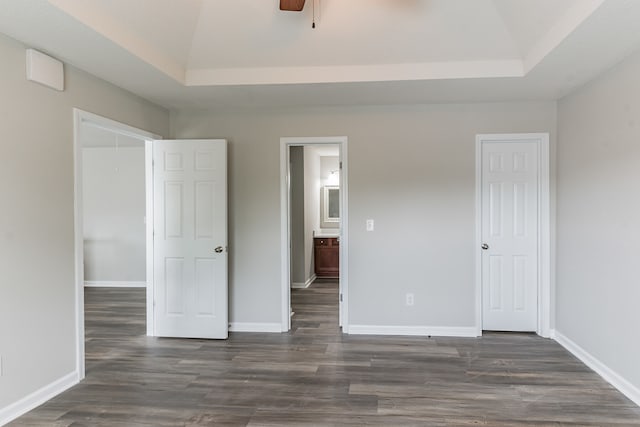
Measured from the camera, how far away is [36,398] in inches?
103

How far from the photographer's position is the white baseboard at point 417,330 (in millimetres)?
4026

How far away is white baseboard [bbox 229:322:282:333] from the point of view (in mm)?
4203

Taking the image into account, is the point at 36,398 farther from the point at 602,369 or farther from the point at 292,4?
the point at 602,369

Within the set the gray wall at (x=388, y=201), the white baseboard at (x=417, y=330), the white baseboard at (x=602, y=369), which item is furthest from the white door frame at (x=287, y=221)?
the white baseboard at (x=602, y=369)

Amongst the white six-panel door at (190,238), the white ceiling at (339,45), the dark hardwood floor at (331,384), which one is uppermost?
the white ceiling at (339,45)

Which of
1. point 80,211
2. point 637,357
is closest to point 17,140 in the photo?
point 80,211

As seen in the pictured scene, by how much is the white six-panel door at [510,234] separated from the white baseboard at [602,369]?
0.40 m

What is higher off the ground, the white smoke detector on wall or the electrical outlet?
the white smoke detector on wall

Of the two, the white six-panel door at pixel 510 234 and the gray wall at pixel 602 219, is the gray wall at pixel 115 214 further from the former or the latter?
the gray wall at pixel 602 219

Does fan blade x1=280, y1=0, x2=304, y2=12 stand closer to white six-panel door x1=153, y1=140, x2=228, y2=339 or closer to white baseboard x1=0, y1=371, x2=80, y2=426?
white six-panel door x1=153, y1=140, x2=228, y2=339

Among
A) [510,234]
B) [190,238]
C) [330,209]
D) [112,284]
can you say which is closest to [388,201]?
[510,234]

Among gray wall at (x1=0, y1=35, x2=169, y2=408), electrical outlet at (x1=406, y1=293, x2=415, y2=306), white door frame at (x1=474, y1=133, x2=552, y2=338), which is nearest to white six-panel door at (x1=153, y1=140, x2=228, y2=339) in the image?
gray wall at (x1=0, y1=35, x2=169, y2=408)

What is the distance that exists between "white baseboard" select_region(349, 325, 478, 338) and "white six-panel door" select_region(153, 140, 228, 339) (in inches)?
55.5

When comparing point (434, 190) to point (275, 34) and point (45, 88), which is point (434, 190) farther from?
point (45, 88)
